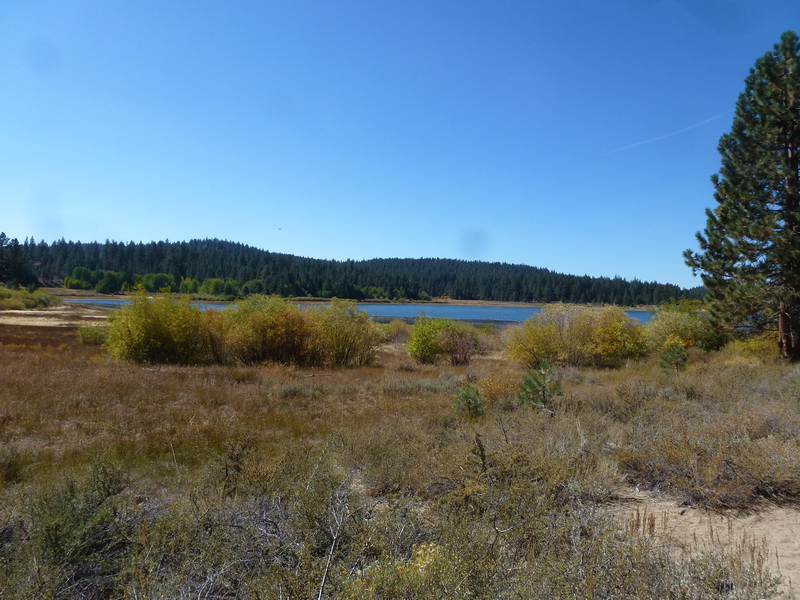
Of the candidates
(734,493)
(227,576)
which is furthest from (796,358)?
(227,576)

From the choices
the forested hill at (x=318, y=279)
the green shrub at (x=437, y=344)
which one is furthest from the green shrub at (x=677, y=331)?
the forested hill at (x=318, y=279)

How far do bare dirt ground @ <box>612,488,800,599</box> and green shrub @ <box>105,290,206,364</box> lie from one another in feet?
69.0

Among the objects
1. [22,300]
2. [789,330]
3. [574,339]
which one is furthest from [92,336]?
[22,300]

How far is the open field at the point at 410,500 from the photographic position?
322cm

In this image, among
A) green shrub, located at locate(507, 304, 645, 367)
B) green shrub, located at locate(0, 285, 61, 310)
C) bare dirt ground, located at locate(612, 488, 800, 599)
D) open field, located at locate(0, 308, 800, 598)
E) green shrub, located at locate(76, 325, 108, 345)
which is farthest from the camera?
green shrub, located at locate(0, 285, 61, 310)

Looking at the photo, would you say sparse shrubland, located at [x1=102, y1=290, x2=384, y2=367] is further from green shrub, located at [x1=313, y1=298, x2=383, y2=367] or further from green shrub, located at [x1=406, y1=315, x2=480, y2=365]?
green shrub, located at [x1=406, y1=315, x2=480, y2=365]

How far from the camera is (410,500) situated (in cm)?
531

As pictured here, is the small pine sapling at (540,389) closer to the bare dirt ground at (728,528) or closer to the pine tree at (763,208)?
the bare dirt ground at (728,528)

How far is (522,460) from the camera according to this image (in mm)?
5598

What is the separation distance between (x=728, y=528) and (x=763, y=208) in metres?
16.8

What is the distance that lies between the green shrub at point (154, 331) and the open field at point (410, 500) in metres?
10.1

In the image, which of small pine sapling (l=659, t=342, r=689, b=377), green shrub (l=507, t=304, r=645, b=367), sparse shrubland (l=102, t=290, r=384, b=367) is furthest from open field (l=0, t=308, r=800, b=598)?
green shrub (l=507, t=304, r=645, b=367)

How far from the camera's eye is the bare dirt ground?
4.12 meters

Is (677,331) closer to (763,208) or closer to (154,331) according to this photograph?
(763,208)
